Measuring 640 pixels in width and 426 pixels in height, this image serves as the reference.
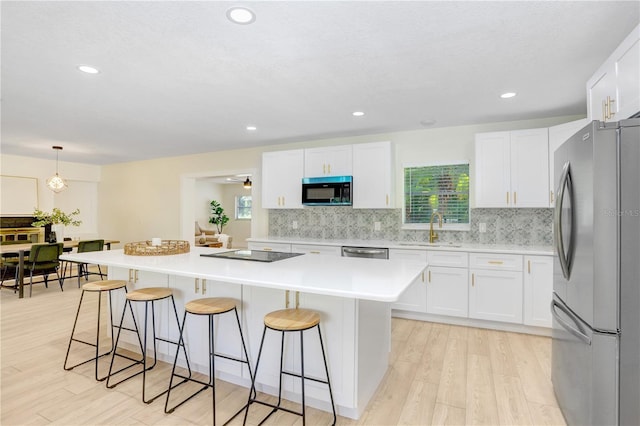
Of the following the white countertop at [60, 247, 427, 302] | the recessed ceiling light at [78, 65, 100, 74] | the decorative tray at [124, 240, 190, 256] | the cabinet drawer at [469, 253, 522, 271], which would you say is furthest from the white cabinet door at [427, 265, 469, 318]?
the recessed ceiling light at [78, 65, 100, 74]

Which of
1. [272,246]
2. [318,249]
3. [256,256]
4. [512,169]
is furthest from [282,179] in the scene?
[512,169]

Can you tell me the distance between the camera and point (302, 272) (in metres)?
2.06

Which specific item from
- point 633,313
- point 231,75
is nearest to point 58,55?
point 231,75

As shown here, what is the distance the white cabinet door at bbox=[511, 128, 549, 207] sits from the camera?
3559 mm

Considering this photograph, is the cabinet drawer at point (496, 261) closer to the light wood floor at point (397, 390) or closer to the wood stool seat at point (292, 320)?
the light wood floor at point (397, 390)

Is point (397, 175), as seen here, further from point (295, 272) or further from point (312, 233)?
point (295, 272)

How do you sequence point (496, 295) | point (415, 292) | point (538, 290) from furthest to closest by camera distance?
point (415, 292) < point (496, 295) < point (538, 290)

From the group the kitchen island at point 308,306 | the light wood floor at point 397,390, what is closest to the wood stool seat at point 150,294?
the kitchen island at point 308,306

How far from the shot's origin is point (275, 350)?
2.22 m

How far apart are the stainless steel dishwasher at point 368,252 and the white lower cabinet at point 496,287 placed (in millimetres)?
971

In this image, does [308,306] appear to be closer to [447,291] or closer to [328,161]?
[447,291]

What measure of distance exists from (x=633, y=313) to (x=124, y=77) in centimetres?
367

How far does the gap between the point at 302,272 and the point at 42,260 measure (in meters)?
5.07

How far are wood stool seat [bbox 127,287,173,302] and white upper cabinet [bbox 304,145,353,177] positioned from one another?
2.68m
